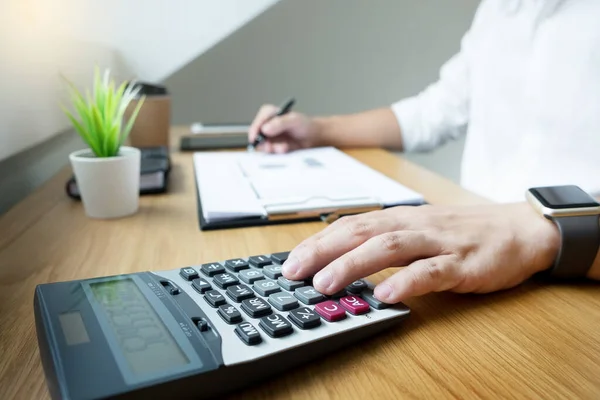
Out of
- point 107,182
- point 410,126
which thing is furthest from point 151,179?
point 410,126

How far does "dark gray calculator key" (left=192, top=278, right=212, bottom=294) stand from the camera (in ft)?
1.12

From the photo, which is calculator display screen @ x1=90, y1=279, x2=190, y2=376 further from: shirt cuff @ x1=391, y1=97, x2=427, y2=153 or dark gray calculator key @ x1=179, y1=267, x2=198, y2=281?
shirt cuff @ x1=391, y1=97, x2=427, y2=153

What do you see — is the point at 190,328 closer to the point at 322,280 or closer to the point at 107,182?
the point at 322,280

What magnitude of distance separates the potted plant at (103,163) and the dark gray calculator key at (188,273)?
0.22 meters

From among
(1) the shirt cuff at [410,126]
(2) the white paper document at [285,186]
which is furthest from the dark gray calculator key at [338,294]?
(1) the shirt cuff at [410,126]

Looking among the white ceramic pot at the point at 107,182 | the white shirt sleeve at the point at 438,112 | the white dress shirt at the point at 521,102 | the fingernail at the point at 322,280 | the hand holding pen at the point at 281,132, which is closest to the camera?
the fingernail at the point at 322,280

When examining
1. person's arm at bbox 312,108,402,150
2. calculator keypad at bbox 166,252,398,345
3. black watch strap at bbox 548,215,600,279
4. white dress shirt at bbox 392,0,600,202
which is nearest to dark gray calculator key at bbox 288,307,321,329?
calculator keypad at bbox 166,252,398,345

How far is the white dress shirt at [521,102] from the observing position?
73cm

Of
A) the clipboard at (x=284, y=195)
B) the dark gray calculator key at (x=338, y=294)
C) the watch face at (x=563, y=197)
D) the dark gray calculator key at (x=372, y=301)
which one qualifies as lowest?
the clipboard at (x=284, y=195)

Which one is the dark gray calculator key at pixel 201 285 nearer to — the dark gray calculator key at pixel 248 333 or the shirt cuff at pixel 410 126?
the dark gray calculator key at pixel 248 333

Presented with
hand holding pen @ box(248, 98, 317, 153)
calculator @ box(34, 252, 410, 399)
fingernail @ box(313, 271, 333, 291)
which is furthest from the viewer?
hand holding pen @ box(248, 98, 317, 153)

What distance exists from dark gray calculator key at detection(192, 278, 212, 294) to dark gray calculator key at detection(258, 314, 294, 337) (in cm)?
6

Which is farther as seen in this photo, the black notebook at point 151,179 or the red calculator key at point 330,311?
the black notebook at point 151,179

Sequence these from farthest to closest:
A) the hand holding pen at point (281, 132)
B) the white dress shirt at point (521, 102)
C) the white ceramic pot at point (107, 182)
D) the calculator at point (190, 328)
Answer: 1. the hand holding pen at point (281, 132)
2. the white dress shirt at point (521, 102)
3. the white ceramic pot at point (107, 182)
4. the calculator at point (190, 328)
